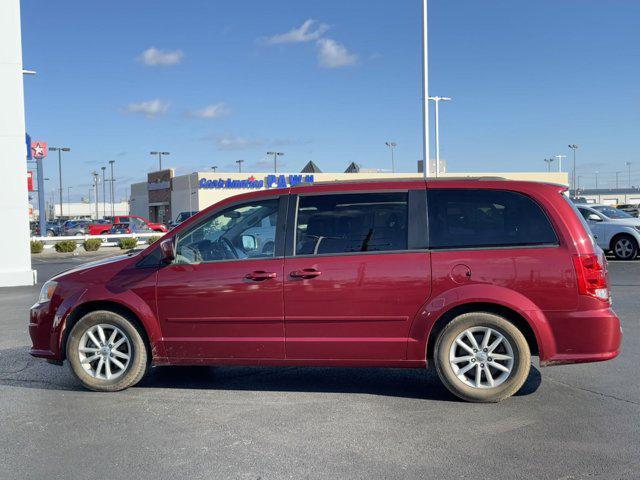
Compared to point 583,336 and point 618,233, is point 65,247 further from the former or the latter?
point 583,336

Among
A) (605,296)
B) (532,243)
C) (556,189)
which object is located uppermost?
(556,189)

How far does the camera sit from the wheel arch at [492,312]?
542 centimetres

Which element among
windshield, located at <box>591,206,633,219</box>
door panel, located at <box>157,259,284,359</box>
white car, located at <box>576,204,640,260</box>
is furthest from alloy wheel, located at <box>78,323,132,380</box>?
windshield, located at <box>591,206,633,219</box>

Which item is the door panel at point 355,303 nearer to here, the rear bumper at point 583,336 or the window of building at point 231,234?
the window of building at point 231,234

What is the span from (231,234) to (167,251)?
59cm

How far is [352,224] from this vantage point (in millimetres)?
5660

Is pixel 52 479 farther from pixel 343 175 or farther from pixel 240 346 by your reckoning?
pixel 343 175

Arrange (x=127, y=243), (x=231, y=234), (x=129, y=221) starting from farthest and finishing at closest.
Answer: (x=129, y=221) < (x=127, y=243) < (x=231, y=234)

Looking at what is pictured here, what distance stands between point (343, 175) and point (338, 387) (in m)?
47.7

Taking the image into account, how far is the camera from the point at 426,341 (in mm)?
5457

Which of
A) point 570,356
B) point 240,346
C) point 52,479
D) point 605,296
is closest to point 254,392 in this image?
point 240,346

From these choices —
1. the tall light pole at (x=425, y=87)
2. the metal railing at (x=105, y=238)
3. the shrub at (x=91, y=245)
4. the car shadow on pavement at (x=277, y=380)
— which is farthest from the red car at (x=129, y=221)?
the car shadow on pavement at (x=277, y=380)

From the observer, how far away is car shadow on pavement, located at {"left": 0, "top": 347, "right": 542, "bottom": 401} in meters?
5.93

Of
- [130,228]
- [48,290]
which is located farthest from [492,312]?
[130,228]
